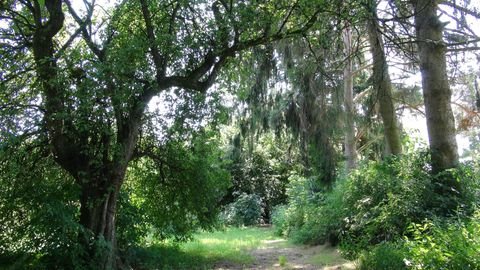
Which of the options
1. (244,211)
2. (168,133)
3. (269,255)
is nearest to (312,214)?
(269,255)

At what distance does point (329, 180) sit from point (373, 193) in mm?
2611

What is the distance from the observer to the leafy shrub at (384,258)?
20.2ft

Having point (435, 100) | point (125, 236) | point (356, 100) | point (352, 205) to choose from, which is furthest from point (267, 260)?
point (356, 100)

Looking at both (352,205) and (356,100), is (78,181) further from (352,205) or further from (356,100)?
(356,100)

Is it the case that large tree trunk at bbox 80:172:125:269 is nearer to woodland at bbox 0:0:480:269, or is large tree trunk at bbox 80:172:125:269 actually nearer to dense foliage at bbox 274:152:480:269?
woodland at bbox 0:0:480:269

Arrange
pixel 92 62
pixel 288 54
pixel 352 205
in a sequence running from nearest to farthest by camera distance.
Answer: pixel 92 62, pixel 352 205, pixel 288 54

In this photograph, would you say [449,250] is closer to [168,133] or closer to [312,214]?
[168,133]

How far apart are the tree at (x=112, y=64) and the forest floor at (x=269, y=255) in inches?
130

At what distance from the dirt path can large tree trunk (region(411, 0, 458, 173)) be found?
2830mm

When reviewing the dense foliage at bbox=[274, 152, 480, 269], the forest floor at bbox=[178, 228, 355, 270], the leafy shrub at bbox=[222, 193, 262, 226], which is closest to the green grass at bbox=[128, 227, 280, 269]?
the forest floor at bbox=[178, 228, 355, 270]

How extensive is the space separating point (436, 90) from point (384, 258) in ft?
14.3

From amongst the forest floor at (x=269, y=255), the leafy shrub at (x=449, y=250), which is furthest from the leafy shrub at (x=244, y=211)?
the leafy shrub at (x=449, y=250)

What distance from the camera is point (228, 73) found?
30.1 feet

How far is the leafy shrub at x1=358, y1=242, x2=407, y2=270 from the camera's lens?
616 centimetres
